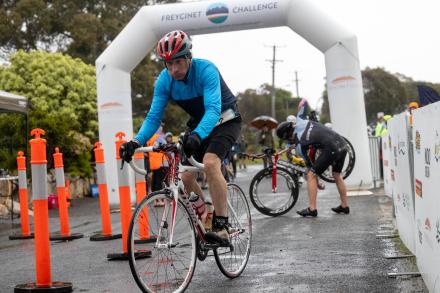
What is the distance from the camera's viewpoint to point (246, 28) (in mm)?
17969

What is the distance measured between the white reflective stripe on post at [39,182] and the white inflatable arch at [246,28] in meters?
11.3

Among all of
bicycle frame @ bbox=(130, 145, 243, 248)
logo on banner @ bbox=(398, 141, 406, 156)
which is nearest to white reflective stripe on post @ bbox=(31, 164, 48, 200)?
bicycle frame @ bbox=(130, 145, 243, 248)

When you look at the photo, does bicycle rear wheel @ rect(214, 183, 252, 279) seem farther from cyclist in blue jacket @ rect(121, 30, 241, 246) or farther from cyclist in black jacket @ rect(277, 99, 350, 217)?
cyclist in black jacket @ rect(277, 99, 350, 217)

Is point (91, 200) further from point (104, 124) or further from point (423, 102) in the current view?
point (423, 102)

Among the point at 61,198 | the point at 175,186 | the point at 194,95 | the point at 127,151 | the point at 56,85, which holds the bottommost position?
the point at 61,198

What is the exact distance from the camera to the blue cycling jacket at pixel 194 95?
6.22 m

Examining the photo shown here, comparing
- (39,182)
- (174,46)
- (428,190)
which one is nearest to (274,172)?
(39,182)

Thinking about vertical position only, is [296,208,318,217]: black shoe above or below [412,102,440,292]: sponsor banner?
below

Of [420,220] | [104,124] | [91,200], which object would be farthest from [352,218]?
[91,200]

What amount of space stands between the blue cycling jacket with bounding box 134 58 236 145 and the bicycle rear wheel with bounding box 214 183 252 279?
3.03 feet

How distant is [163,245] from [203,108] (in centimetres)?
138

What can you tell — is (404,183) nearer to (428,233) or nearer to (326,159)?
(428,233)

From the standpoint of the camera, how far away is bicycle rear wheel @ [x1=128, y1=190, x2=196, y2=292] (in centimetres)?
562

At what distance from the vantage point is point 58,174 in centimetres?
1117
